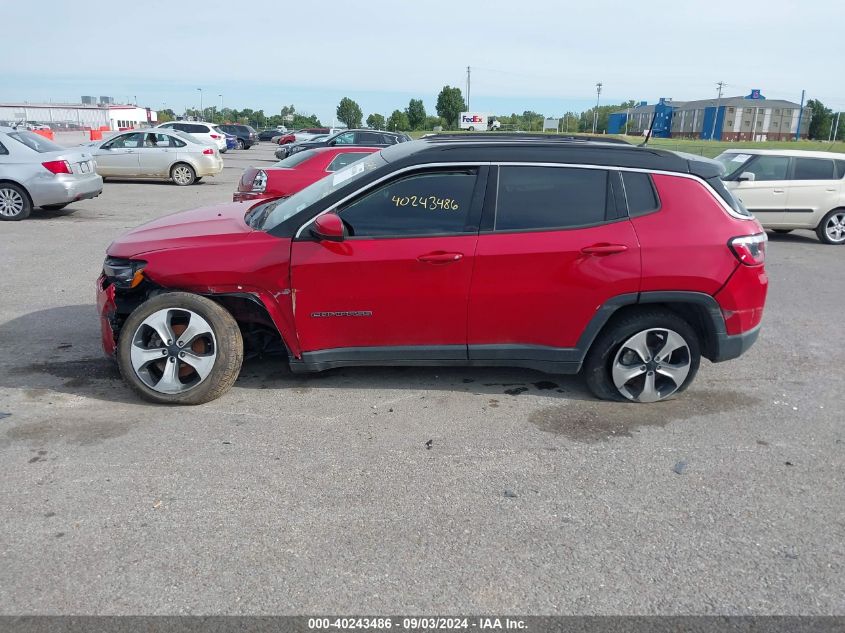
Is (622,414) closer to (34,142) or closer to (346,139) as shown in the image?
(34,142)

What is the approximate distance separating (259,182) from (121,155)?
1050 centimetres

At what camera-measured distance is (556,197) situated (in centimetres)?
461

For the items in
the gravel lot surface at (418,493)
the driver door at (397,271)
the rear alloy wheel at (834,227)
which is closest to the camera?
the gravel lot surface at (418,493)

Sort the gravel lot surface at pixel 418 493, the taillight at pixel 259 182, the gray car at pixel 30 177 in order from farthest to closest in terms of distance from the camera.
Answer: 1. the gray car at pixel 30 177
2. the taillight at pixel 259 182
3. the gravel lot surface at pixel 418 493

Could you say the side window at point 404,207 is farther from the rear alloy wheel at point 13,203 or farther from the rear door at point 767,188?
the rear alloy wheel at point 13,203

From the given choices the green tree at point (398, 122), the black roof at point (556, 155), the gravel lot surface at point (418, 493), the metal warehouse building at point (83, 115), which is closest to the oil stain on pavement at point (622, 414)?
the gravel lot surface at point (418, 493)

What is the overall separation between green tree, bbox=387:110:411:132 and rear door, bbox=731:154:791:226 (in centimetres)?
8825

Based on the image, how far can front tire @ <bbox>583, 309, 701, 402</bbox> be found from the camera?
15.4 feet

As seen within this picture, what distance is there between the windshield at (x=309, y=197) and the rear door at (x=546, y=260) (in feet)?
2.98

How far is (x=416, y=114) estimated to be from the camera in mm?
98062

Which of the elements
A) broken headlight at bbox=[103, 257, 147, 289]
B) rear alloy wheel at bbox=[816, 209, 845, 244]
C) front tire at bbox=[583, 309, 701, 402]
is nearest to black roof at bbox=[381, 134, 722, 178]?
front tire at bbox=[583, 309, 701, 402]

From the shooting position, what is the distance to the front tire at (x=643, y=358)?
185 inches

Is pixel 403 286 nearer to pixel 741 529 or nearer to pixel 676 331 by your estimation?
pixel 676 331

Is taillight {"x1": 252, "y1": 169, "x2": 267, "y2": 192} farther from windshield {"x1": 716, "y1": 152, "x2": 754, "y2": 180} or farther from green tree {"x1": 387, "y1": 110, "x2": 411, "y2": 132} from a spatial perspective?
green tree {"x1": 387, "y1": 110, "x2": 411, "y2": 132}
